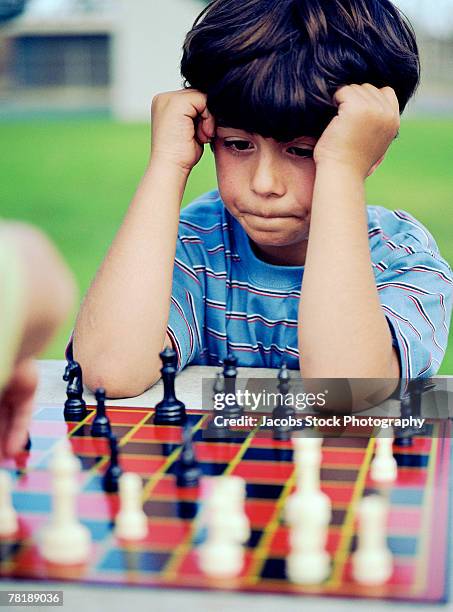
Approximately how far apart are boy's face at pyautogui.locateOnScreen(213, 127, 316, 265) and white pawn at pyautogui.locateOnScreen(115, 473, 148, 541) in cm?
70

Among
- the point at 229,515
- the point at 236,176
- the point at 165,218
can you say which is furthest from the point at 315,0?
the point at 229,515

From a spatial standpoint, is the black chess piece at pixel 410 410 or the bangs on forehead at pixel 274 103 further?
the bangs on forehead at pixel 274 103

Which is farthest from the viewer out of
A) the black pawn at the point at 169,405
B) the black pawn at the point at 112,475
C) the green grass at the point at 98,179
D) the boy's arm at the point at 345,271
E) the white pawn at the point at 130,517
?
the green grass at the point at 98,179

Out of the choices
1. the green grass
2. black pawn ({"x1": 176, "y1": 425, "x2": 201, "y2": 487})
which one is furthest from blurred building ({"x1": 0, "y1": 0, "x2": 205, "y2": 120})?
black pawn ({"x1": 176, "y1": 425, "x2": 201, "y2": 487})

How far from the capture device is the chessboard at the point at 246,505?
0.99m

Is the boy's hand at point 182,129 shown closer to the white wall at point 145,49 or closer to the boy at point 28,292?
the boy at point 28,292

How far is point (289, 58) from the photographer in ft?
5.46

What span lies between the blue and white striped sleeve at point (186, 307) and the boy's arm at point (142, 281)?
37 mm

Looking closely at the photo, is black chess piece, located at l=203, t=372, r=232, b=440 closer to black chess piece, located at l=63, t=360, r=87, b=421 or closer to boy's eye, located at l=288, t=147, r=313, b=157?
black chess piece, located at l=63, t=360, r=87, b=421

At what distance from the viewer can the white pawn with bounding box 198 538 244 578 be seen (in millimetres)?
990

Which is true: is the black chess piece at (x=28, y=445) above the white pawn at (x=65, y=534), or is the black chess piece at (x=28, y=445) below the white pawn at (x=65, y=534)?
below

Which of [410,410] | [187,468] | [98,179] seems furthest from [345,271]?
[98,179]

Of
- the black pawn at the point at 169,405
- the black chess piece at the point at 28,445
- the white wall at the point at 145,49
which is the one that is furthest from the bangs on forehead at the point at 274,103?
the white wall at the point at 145,49

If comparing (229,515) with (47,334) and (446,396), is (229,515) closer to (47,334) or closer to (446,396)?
(47,334)
